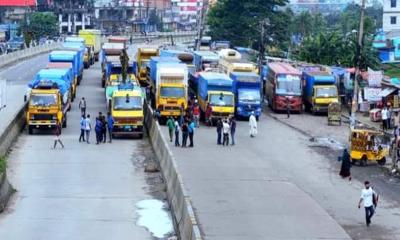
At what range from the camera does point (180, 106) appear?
4716 centimetres

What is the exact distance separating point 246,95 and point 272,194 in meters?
22.5

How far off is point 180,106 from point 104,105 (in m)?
9.39

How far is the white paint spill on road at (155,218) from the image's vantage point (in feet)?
83.9

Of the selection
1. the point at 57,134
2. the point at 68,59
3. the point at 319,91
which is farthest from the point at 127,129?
the point at 68,59

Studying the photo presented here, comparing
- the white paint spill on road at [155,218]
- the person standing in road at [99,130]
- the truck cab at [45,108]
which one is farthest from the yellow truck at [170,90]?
the white paint spill on road at [155,218]

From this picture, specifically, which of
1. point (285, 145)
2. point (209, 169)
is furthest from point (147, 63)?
point (209, 169)

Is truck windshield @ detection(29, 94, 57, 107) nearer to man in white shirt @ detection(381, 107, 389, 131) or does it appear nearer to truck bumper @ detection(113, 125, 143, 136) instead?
truck bumper @ detection(113, 125, 143, 136)

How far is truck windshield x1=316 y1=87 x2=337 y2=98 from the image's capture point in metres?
55.1

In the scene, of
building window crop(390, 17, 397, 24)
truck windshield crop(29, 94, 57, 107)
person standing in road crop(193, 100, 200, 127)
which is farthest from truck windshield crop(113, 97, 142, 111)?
building window crop(390, 17, 397, 24)

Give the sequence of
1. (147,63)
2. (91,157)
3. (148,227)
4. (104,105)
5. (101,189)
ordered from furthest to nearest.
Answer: (147,63) → (104,105) → (91,157) → (101,189) → (148,227)

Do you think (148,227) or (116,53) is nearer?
(148,227)

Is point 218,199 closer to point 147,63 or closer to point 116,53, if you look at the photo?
point 147,63

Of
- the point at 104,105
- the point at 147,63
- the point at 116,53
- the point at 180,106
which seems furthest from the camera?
the point at 116,53

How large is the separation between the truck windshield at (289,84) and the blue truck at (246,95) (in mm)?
4216
